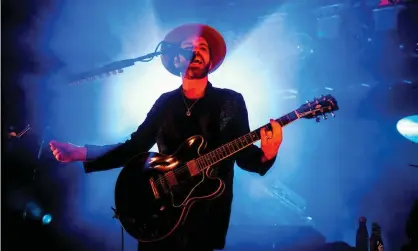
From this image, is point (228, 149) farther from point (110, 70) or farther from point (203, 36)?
point (110, 70)

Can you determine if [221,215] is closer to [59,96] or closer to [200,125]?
[200,125]

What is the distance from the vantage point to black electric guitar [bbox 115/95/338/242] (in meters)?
2.62

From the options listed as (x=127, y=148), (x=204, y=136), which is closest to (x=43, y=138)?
(x=127, y=148)

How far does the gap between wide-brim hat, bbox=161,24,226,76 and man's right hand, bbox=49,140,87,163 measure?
3.07 ft

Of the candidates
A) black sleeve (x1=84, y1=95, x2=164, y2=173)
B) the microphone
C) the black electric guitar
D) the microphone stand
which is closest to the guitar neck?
the black electric guitar

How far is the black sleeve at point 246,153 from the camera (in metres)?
2.72

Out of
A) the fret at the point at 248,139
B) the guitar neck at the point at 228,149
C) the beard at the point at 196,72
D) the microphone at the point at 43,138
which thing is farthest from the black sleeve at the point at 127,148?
the fret at the point at 248,139

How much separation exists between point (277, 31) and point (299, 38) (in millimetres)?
178

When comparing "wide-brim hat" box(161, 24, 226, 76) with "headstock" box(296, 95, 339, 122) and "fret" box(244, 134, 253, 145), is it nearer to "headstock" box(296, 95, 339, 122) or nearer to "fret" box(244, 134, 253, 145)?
"fret" box(244, 134, 253, 145)

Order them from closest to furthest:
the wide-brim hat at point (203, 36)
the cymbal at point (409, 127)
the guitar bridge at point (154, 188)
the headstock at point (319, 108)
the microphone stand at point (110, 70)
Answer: the headstock at point (319, 108) < the guitar bridge at point (154, 188) < the cymbal at point (409, 127) < the wide-brim hat at point (203, 36) < the microphone stand at point (110, 70)

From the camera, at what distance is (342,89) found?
9.90ft

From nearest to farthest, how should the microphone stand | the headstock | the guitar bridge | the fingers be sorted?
the headstock
the fingers
the guitar bridge
the microphone stand

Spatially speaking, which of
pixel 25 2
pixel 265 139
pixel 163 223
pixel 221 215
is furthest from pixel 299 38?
pixel 25 2

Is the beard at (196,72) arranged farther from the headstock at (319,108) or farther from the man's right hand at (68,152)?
the man's right hand at (68,152)
